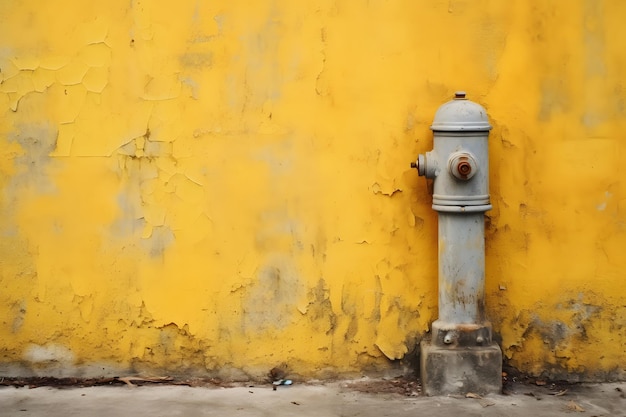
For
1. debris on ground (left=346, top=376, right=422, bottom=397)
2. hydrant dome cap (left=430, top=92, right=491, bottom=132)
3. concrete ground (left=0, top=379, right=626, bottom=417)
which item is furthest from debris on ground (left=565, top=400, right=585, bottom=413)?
hydrant dome cap (left=430, top=92, right=491, bottom=132)

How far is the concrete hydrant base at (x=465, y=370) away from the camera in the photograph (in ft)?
15.9

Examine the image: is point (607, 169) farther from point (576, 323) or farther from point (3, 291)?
point (3, 291)

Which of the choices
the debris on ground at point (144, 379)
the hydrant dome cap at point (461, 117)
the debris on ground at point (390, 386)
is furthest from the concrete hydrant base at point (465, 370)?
the debris on ground at point (144, 379)

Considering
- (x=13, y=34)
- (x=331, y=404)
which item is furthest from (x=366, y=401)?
(x=13, y=34)

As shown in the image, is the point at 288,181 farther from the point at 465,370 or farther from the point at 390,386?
the point at 465,370

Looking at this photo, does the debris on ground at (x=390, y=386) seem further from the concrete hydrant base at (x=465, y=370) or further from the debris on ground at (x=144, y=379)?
the debris on ground at (x=144, y=379)

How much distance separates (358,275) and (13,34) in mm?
2421

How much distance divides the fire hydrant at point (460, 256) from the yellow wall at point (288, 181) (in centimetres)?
21

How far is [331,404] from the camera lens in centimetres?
482

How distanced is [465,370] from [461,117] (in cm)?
138

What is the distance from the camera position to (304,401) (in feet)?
16.0

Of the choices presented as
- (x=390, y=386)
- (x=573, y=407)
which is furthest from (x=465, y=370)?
(x=573, y=407)

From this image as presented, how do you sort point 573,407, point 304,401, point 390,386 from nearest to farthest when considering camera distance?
point 573,407, point 304,401, point 390,386

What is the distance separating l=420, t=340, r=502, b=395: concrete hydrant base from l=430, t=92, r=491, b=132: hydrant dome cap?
3.99 ft
